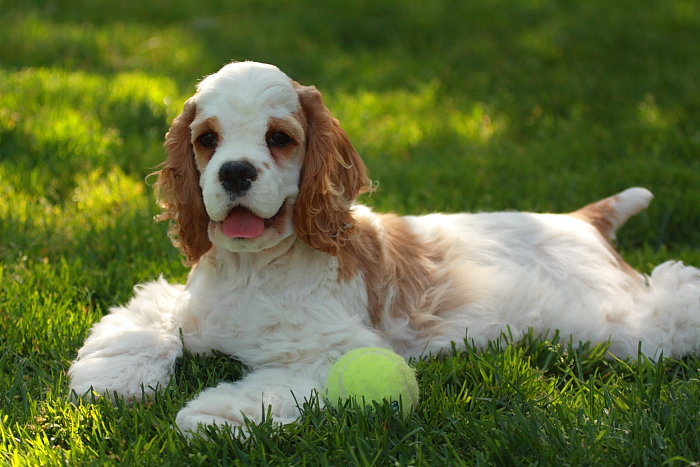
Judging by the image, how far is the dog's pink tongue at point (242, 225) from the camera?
3301mm

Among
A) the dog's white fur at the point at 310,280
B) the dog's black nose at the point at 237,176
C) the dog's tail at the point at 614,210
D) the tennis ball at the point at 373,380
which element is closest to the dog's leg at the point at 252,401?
the dog's white fur at the point at 310,280

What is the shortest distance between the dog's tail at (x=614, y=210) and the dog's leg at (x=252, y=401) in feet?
7.66

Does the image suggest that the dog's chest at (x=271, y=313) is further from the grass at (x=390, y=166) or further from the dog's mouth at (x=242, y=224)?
the dog's mouth at (x=242, y=224)

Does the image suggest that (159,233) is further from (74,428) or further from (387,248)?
(74,428)

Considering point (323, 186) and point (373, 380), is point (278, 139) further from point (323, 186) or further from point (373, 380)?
point (373, 380)

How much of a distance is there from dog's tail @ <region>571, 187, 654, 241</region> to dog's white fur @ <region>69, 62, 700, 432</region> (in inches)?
13.3

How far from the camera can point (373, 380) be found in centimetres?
302

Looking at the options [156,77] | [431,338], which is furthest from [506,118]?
[431,338]

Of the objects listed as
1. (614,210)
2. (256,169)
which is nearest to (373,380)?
(256,169)

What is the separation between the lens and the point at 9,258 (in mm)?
4629

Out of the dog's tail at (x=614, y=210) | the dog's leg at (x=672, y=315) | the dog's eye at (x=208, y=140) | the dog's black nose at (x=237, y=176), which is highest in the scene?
the dog's eye at (x=208, y=140)

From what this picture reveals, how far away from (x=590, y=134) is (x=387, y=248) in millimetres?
4506

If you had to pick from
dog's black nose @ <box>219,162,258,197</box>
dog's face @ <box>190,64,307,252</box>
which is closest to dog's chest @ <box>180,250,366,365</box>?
dog's face @ <box>190,64,307,252</box>

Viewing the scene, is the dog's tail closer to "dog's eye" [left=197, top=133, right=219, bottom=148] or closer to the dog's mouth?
the dog's mouth
